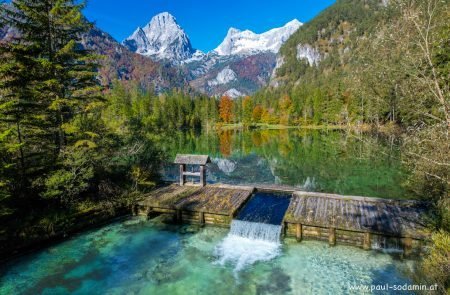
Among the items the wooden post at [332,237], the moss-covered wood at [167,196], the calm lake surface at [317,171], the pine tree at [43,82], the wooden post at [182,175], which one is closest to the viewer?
the wooden post at [332,237]

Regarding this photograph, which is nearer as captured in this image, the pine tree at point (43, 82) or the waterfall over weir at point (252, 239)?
the waterfall over weir at point (252, 239)

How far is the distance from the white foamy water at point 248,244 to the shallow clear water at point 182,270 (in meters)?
0.30

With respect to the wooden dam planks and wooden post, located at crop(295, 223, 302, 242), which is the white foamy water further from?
the wooden dam planks

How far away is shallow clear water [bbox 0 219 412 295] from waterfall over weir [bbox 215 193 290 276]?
0.33m

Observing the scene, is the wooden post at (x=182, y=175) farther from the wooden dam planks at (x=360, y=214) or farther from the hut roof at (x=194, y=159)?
the wooden dam planks at (x=360, y=214)

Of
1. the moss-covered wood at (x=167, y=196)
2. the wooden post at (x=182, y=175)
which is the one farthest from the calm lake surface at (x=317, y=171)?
the moss-covered wood at (x=167, y=196)

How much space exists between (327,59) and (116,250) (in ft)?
675

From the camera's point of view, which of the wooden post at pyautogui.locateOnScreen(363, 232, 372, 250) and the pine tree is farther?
the pine tree

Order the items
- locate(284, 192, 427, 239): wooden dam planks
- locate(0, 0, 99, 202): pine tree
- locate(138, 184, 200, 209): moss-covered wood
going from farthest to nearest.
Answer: locate(138, 184, 200, 209): moss-covered wood
locate(0, 0, 99, 202): pine tree
locate(284, 192, 427, 239): wooden dam planks

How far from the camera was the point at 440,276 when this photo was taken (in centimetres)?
900

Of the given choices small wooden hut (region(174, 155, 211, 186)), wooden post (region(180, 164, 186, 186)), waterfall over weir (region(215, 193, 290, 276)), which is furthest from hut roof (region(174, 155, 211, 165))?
waterfall over weir (region(215, 193, 290, 276))

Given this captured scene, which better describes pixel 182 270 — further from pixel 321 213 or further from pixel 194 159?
pixel 194 159

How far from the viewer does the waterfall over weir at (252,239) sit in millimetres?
13773

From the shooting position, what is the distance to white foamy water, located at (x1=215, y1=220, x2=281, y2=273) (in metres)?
13.7
